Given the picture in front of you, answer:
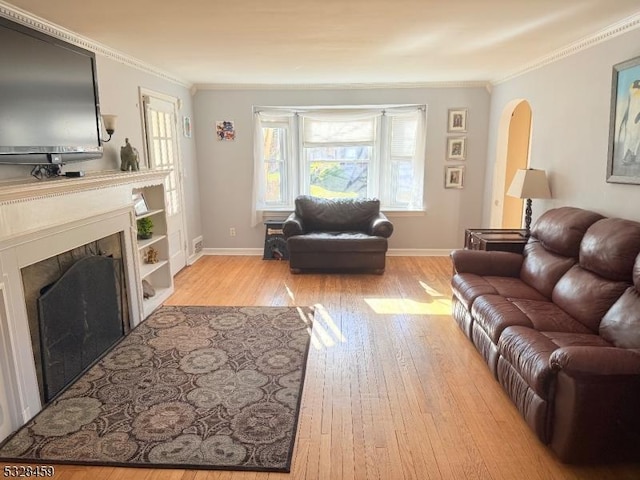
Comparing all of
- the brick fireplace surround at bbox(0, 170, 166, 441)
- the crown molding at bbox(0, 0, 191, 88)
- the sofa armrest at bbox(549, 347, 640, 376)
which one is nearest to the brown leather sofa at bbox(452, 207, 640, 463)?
the sofa armrest at bbox(549, 347, 640, 376)

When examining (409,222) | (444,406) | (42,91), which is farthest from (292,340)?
(409,222)

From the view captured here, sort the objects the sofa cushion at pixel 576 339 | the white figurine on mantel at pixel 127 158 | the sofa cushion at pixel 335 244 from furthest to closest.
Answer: the sofa cushion at pixel 335 244
the white figurine on mantel at pixel 127 158
the sofa cushion at pixel 576 339

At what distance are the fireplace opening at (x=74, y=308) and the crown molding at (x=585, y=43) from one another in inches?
157

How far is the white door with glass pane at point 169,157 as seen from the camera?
4656 millimetres

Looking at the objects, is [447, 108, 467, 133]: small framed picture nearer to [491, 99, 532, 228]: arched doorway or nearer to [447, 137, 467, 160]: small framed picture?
[447, 137, 467, 160]: small framed picture

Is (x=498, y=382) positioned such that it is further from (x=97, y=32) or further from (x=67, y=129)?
(x=97, y=32)

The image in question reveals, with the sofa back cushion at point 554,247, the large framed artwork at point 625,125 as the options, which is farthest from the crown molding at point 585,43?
the sofa back cushion at point 554,247

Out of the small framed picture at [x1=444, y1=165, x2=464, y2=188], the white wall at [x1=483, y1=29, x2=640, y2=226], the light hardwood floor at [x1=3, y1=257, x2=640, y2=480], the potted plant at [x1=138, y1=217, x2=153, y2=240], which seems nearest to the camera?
the light hardwood floor at [x1=3, y1=257, x2=640, y2=480]

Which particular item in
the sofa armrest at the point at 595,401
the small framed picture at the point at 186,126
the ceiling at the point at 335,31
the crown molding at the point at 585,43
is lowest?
the sofa armrest at the point at 595,401

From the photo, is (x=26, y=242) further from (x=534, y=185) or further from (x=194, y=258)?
(x=534, y=185)

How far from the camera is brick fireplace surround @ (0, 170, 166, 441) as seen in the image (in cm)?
230

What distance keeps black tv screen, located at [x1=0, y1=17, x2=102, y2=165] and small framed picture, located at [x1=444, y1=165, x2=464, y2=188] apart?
4.32 metres

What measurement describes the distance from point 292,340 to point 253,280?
5.83ft

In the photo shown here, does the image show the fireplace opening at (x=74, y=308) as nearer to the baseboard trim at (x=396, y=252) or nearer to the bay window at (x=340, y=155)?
the baseboard trim at (x=396, y=252)
